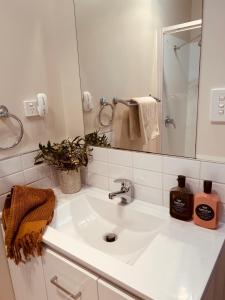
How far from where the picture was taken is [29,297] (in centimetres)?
107

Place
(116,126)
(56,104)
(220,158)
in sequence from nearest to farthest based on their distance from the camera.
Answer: (220,158) → (116,126) → (56,104)

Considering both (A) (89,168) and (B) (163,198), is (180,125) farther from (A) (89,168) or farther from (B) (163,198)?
(A) (89,168)

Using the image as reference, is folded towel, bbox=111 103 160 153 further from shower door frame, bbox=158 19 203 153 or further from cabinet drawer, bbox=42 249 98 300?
cabinet drawer, bbox=42 249 98 300

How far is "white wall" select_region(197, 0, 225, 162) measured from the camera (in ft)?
2.47

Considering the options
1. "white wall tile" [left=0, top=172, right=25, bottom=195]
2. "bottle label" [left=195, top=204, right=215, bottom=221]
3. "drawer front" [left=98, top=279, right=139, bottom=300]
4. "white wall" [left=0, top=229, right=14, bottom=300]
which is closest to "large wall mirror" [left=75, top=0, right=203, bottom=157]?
"bottle label" [left=195, top=204, right=215, bottom=221]

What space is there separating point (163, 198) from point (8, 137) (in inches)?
30.6

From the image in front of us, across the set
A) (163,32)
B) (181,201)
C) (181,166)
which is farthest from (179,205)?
(163,32)

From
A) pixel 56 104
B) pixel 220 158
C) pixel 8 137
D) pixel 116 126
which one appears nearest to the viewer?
pixel 220 158

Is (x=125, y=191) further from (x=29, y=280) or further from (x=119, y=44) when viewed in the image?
(x=119, y=44)

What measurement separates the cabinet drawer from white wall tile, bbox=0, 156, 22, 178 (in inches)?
16.9

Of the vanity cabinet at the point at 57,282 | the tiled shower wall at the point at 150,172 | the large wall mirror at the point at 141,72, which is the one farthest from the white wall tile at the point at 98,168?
the vanity cabinet at the point at 57,282

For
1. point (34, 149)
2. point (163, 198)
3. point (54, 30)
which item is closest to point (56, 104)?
point (34, 149)

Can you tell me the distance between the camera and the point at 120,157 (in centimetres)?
113

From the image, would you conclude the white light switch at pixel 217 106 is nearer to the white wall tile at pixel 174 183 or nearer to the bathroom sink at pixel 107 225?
the white wall tile at pixel 174 183
